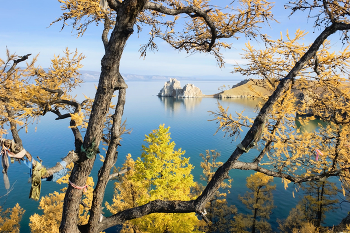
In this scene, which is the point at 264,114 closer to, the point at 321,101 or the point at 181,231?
the point at 321,101

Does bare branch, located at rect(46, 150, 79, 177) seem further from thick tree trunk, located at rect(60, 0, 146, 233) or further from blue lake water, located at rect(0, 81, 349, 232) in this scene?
blue lake water, located at rect(0, 81, 349, 232)

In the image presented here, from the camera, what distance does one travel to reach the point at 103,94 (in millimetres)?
3027

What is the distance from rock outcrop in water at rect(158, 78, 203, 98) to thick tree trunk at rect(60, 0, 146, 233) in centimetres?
12756

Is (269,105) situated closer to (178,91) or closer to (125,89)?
(125,89)

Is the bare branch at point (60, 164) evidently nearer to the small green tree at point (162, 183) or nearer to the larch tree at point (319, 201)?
the small green tree at point (162, 183)

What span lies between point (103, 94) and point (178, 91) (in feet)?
438

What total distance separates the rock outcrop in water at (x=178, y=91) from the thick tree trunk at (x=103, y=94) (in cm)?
12756

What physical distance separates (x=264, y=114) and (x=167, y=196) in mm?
7253

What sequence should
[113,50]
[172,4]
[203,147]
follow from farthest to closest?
[203,147] → [172,4] → [113,50]

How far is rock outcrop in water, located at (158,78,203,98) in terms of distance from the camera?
429 ft

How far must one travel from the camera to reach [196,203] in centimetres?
362

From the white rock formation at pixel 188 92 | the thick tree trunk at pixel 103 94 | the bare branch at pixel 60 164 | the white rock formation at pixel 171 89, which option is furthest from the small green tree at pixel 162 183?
the white rock formation at pixel 171 89

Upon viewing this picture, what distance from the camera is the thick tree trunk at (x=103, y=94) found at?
2.72m

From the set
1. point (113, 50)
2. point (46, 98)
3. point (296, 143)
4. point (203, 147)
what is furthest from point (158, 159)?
point (203, 147)
